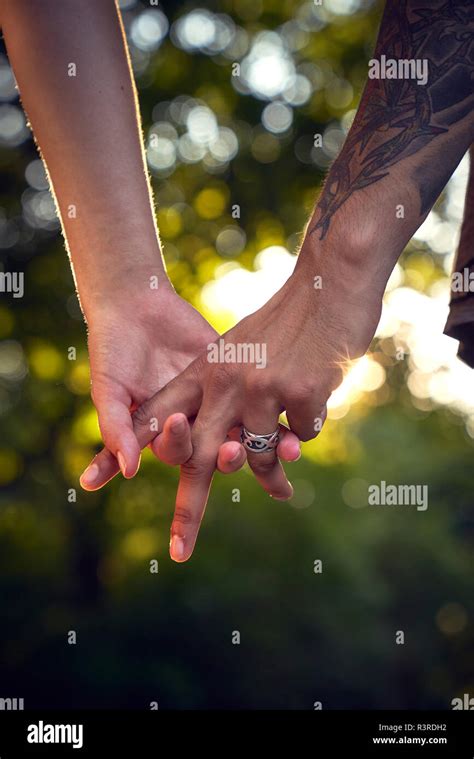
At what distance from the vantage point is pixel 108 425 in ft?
6.24

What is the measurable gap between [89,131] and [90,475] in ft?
2.92

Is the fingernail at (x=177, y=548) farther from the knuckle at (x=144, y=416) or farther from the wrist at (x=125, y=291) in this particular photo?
the wrist at (x=125, y=291)

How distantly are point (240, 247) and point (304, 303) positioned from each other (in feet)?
22.9

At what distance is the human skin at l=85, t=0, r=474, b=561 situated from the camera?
Result: 1593 mm

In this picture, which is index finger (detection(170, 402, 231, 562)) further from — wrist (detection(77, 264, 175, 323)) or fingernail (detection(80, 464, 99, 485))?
wrist (detection(77, 264, 175, 323))

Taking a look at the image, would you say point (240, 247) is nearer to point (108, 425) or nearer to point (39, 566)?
point (39, 566)

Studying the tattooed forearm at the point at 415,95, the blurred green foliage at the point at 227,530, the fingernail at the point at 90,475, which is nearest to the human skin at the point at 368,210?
the tattooed forearm at the point at 415,95

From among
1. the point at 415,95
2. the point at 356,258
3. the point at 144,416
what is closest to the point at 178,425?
the point at 144,416

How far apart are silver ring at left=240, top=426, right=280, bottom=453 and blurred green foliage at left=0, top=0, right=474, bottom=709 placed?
624cm

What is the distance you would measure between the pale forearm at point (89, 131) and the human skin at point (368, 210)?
1.77 feet

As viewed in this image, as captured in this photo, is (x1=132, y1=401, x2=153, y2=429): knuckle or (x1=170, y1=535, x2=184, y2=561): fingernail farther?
(x1=132, y1=401, x2=153, y2=429): knuckle

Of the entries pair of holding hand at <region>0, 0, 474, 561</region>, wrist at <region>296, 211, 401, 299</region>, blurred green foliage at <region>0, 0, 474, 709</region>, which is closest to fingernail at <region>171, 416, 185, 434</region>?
pair of holding hand at <region>0, 0, 474, 561</region>

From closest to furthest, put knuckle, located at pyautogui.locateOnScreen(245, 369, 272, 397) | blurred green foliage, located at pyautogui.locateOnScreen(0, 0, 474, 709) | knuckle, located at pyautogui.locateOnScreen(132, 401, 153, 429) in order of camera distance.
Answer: knuckle, located at pyautogui.locateOnScreen(245, 369, 272, 397) < knuckle, located at pyautogui.locateOnScreen(132, 401, 153, 429) < blurred green foliage, located at pyautogui.locateOnScreen(0, 0, 474, 709)

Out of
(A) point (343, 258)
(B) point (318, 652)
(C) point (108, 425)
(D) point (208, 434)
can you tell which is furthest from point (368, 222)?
(B) point (318, 652)
